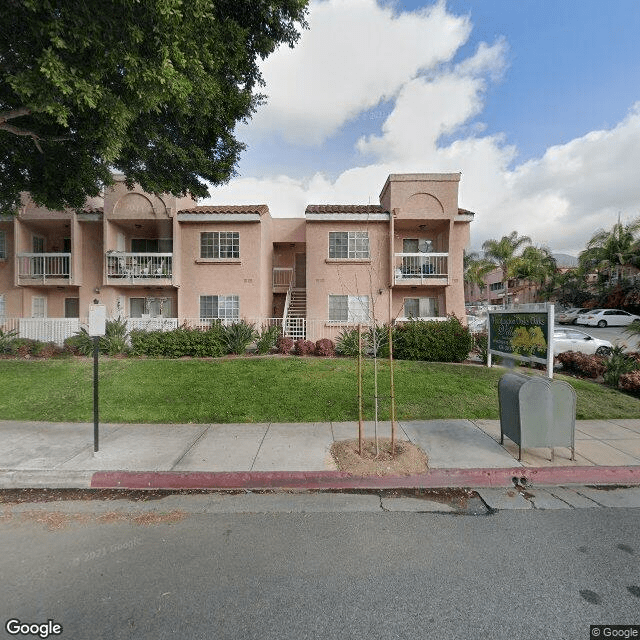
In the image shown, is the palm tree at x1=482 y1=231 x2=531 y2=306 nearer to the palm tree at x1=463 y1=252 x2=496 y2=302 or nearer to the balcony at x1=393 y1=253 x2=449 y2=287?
the palm tree at x1=463 y1=252 x2=496 y2=302

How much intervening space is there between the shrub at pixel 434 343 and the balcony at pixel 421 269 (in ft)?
13.2

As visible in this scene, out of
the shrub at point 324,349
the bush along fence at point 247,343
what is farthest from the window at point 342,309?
the shrub at point 324,349

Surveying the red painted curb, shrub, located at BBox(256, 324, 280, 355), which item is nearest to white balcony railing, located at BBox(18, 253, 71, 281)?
shrub, located at BBox(256, 324, 280, 355)

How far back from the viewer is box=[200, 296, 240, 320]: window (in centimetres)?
1560

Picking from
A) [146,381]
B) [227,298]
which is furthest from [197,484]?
[227,298]

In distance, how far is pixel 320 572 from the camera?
2.80m

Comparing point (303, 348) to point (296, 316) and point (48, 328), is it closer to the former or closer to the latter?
point (296, 316)

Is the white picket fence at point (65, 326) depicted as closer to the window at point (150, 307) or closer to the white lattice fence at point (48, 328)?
the white lattice fence at point (48, 328)

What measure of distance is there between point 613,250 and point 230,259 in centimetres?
3204

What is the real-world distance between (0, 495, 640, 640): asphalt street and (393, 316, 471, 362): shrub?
302 inches

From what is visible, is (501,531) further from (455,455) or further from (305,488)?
(305,488)

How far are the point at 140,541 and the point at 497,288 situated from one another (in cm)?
6004

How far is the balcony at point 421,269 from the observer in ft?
50.3

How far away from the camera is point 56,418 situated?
670cm
